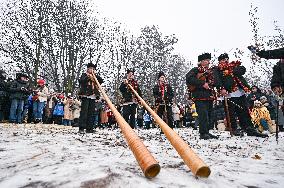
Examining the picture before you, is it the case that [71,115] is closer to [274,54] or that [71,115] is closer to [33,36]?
[274,54]

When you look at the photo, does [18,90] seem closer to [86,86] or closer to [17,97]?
[17,97]

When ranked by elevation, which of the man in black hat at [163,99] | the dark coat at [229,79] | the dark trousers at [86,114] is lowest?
the dark trousers at [86,114]

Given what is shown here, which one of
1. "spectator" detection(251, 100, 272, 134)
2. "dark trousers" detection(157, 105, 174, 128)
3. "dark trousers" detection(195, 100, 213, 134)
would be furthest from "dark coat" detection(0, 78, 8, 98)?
"spectator" detection(251, 100, 272, 134)

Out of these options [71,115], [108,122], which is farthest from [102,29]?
[71,115]

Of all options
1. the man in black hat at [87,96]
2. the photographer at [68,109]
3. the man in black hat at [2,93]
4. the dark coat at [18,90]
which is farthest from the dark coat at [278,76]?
the photographer at [68,109]

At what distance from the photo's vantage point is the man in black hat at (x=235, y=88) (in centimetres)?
733

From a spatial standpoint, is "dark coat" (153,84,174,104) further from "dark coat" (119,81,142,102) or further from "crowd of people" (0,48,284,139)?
"dark coat" (119,81,142,102)

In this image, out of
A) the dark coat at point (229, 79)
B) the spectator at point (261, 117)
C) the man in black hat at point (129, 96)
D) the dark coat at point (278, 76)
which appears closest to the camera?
the dark coat at point (278, 76)

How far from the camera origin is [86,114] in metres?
8.02

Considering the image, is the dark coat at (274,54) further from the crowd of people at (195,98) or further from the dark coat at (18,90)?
the dark coat at (18,90)

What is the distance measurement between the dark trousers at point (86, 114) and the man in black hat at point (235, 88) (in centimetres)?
338

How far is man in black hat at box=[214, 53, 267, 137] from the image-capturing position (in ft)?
24.0

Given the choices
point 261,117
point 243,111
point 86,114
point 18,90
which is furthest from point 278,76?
point 18,90

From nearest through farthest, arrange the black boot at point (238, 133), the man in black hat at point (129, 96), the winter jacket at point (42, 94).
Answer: the black boot at point (238, 133) → the man in black hat at point (129, 96) → the winter jacket at point (42, 94)
